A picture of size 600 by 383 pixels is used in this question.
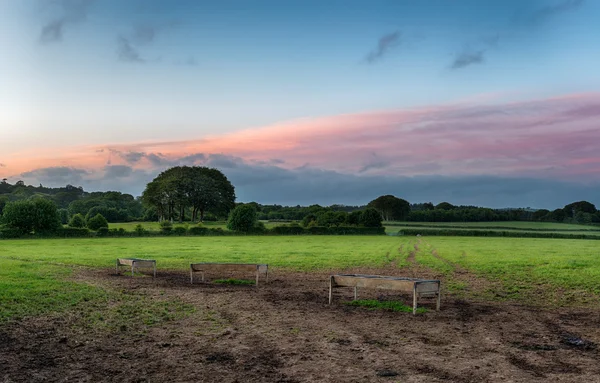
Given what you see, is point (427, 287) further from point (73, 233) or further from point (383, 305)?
point (73, 233)

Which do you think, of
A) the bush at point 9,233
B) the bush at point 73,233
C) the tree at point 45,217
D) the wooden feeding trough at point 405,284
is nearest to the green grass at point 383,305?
the wooden feeding trough at point 405,284

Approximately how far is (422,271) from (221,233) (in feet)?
184

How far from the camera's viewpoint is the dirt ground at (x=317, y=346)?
8.45 m

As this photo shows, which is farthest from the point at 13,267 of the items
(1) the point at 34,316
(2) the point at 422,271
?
(2) the point at 422,271

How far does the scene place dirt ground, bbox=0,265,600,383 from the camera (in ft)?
27.7

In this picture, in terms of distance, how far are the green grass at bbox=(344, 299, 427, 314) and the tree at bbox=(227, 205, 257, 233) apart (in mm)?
66579

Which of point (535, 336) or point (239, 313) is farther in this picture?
point (239, 313)

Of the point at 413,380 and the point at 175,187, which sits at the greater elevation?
the point at 175,187

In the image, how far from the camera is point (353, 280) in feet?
49.9

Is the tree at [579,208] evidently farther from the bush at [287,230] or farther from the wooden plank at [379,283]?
the wooden plank at [379,283]

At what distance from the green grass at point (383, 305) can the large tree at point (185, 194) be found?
97.8 metres

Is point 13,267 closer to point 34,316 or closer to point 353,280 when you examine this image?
point 34,316

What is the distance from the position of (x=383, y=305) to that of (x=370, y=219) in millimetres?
83640

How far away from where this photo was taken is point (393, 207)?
155m
